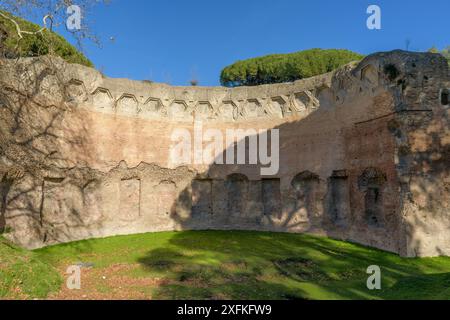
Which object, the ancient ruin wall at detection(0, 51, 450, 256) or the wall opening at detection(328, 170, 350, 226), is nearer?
the ancient ruin wall at detection(0, 51, 450, 256)

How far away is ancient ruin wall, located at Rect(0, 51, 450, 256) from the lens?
14.3 metres

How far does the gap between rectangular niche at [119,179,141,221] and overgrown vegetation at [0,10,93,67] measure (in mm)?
7188

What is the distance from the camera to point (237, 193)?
21875 millimetres

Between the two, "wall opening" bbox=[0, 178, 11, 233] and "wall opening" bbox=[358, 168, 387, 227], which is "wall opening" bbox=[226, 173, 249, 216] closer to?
"wall opening" bbox=[358, 168, 387, 227]

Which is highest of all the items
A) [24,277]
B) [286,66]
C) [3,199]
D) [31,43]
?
[286,66]

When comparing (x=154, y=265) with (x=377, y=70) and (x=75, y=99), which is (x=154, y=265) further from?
(x=377, y=70)

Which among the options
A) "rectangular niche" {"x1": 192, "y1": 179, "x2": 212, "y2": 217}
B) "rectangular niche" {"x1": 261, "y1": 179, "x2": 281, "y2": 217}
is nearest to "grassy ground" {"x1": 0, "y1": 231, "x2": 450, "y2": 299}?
"rectangular niche" {"x1": 261, "y1": 179, "x2": 281, "y2": 217}

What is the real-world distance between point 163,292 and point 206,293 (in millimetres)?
1112

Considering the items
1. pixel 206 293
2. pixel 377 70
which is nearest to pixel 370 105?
pixel 377 70

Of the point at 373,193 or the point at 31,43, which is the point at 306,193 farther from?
the point at 31,43

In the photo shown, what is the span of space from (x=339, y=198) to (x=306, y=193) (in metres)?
2.06

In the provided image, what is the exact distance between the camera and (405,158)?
14.5 meters

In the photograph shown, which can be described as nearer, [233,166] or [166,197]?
[166,197]

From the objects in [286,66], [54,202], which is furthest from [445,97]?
[286,66]
